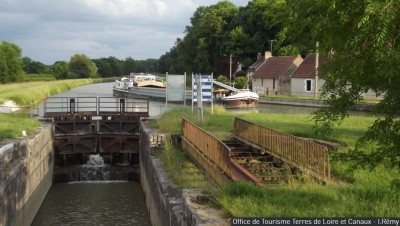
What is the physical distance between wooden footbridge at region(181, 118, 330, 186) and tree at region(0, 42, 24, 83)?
67.2 metres

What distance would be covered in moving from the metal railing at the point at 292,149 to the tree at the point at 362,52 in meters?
3.59

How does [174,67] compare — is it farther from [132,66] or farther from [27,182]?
[27,182]

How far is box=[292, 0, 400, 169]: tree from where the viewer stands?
Result: 3.08 metres

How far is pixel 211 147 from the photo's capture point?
9.98 m

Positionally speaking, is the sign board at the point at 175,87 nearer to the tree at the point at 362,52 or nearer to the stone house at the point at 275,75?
the tree at the point at 362,52

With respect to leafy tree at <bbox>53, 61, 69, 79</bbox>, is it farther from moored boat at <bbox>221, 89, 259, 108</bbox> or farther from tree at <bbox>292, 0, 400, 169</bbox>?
tree at <bbox>292, 0, 400, 169</bbox>

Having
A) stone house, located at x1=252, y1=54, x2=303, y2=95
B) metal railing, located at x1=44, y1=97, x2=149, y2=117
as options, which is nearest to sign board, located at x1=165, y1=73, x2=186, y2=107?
metal railing, located at x1=44, y1=97, x2=149, y2=117

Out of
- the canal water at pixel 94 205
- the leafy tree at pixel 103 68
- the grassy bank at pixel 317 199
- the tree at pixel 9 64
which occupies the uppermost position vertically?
the leafy tree at pixel 103 68

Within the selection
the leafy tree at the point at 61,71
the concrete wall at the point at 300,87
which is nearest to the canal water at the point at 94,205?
the concrete wall at the point at 300,87

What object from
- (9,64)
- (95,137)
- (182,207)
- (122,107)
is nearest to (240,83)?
(122,107)

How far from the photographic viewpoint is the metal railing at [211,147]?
865cm

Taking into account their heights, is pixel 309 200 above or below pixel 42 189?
above

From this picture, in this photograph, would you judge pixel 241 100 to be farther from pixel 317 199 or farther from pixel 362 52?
pixel 362 52

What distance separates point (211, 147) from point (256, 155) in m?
1.64
